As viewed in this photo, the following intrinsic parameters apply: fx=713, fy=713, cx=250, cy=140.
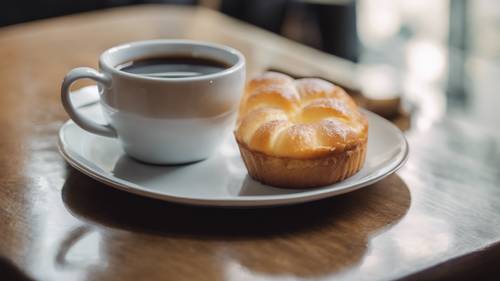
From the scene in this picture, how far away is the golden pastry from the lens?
626 mm

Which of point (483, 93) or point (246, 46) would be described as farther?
point (483, 93)

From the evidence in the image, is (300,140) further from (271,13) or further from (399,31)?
(399,31)

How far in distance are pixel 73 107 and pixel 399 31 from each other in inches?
84.5

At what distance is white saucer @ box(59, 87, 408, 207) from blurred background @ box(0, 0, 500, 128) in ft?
3.17

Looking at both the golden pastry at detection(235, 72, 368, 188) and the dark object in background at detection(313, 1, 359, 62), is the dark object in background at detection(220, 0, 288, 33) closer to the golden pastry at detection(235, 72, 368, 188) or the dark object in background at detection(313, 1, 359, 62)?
the dark object in background at detection(313, 1, 359, 62)

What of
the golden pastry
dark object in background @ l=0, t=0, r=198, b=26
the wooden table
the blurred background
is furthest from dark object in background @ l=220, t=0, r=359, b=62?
the golden pastry

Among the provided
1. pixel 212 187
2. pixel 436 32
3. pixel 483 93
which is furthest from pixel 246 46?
pixel 436 32

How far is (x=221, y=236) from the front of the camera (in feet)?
1.91

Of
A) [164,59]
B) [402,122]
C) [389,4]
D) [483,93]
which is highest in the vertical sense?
[164,59]

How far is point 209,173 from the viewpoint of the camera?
2.24 ft

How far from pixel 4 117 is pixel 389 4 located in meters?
2.05

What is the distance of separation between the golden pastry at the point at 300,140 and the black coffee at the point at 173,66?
7 centimetres

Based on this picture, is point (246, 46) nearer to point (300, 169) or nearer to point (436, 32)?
point (300, 169)

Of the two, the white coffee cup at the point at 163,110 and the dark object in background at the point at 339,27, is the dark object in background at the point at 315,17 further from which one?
the white coffee cup at the point at 163,110
